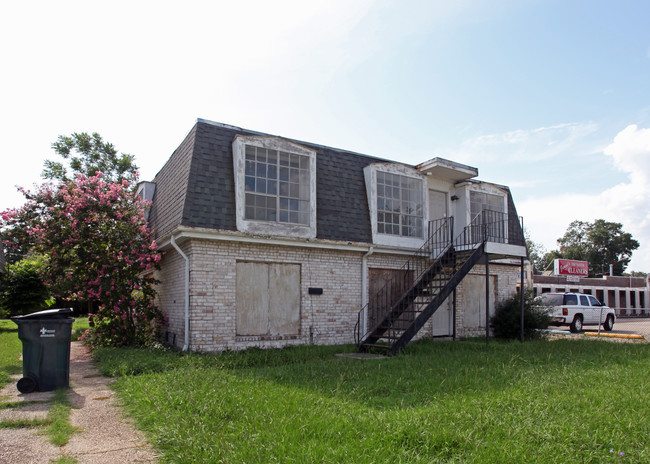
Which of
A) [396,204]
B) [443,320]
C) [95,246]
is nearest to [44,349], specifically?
[95,246]

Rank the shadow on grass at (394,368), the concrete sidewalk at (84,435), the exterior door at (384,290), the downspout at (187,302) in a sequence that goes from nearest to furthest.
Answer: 1. the concrete sidewalk at (84,435)
2. the shadow on grass at (394,368)
3. the downspout at (187,302)
4. the exterior door at (384,290)

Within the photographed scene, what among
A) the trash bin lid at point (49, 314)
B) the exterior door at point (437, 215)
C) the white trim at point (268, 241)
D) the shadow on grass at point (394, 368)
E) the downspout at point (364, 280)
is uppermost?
the exterior door at point (437, 215)

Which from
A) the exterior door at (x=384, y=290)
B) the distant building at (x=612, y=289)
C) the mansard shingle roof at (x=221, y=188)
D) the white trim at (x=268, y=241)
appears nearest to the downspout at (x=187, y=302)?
the white trim at (x=268, y=241)

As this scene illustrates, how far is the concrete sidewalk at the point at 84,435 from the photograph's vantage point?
421 centimetres

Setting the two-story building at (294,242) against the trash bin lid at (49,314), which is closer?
the trash bin lid at (49,314)

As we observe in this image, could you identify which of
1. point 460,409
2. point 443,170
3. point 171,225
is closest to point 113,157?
point 171,225

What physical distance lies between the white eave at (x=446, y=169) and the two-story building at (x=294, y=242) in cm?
4

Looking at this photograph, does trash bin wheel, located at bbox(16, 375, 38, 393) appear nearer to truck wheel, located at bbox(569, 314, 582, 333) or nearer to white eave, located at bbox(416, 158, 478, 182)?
white eave, located at bbox(416, 158, 478, 182)

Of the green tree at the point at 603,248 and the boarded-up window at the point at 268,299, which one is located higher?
the green tree at the point at 603,248

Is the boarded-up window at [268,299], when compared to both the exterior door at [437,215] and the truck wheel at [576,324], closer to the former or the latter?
the exterior door at [437,215]

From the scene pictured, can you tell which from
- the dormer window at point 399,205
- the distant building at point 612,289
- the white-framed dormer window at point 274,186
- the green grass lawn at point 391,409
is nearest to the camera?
the green grass lawn at point 391,409

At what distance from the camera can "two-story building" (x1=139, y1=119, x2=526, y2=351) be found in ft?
33.9

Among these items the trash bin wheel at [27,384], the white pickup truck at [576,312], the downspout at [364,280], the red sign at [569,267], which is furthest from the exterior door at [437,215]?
the red sign at [569,267]

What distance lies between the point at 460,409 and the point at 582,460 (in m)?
1.41
